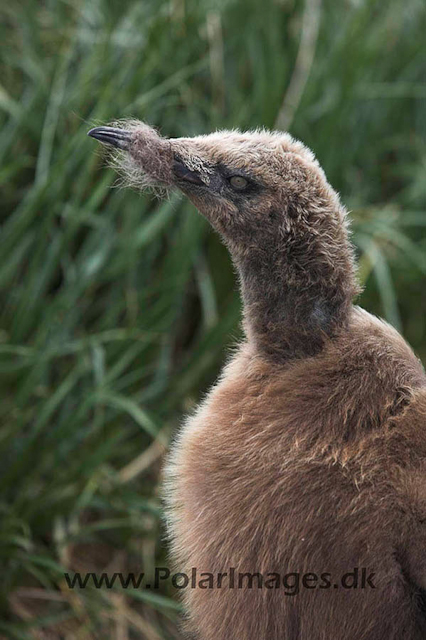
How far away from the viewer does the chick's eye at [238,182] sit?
67.9 inches

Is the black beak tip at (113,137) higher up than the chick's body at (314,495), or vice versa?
the black beak tip at (113,137)

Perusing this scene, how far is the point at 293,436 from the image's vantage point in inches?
67.2

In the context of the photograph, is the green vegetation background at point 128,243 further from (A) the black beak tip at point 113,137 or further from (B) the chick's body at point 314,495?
(B) the chick's body at point 314,495

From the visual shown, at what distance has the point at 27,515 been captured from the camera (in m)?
2.96

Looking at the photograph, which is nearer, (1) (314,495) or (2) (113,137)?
(1) (314,495)

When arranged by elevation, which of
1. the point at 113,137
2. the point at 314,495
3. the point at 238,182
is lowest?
the point at 314,495

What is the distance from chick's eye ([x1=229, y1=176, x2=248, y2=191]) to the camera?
172 cm

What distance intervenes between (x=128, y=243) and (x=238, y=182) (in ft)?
5.00

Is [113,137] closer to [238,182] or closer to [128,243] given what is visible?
[238,182]

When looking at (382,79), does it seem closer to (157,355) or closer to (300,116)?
(300,116)

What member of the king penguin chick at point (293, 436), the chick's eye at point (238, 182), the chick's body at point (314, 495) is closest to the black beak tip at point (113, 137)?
the king penguin chick at point (293, 436)

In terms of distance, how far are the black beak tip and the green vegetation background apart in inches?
31.1

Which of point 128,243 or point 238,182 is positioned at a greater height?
point 128,243

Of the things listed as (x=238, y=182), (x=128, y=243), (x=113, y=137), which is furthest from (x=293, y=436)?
(x=128, y=243)
